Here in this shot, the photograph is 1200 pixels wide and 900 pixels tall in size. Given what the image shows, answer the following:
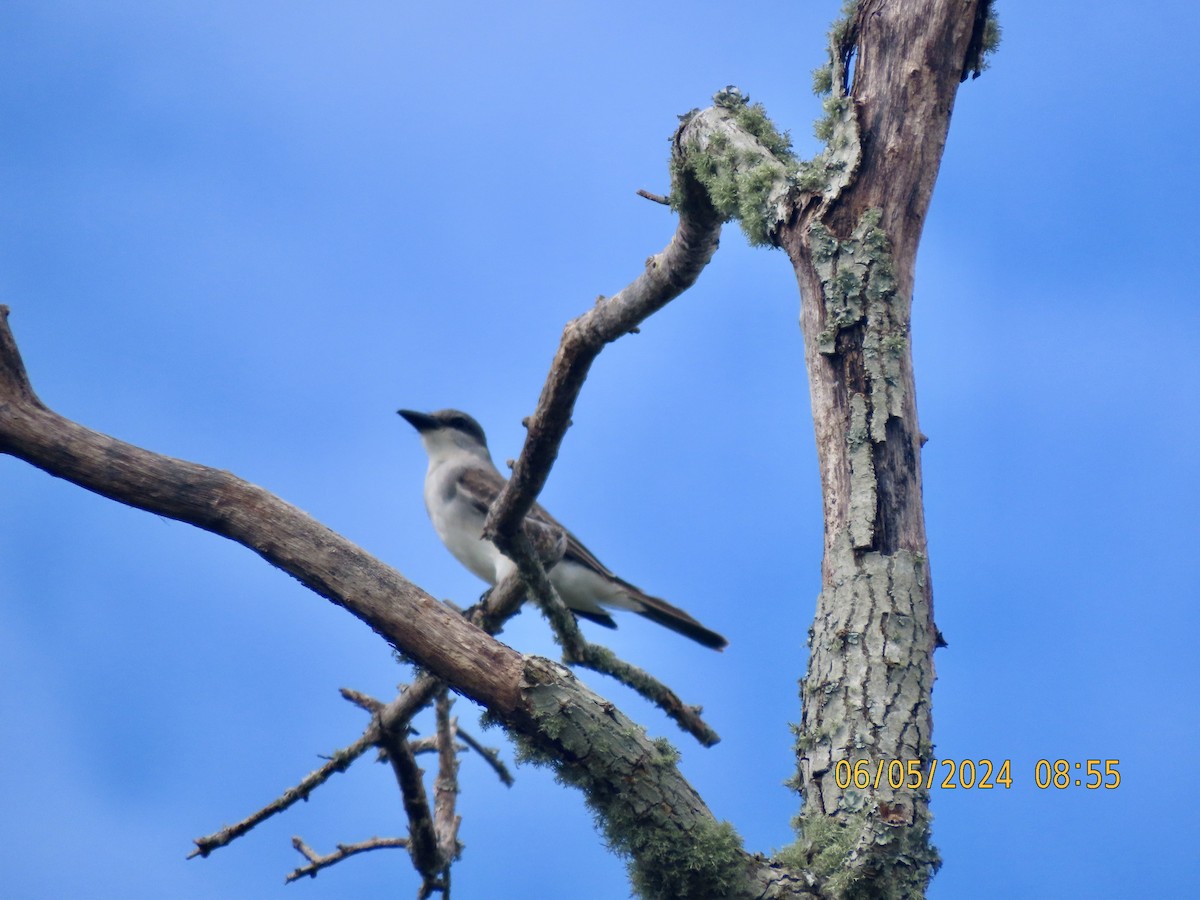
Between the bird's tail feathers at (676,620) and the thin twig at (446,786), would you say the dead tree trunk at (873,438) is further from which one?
the bird's tail feathers at (676,620)

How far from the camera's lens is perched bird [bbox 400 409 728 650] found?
6.16 metres

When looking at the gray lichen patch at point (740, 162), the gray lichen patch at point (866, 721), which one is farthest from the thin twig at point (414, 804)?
the gray lichen patch at point (740, 162)

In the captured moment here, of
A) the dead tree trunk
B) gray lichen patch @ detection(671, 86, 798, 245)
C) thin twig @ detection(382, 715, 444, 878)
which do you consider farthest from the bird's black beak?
the dead tree trunk

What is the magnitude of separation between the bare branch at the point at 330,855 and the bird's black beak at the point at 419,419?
9.43 feet

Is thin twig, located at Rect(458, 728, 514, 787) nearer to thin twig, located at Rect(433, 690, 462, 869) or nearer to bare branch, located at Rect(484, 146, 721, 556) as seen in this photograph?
thin twig, located at Rect(433, 690, 462, 869)

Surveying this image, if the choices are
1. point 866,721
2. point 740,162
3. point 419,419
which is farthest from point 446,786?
point 740,162

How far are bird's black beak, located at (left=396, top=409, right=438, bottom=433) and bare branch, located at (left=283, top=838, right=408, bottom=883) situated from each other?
287cm

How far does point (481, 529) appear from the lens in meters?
5.91

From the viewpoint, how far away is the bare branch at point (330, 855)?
15.4 ft

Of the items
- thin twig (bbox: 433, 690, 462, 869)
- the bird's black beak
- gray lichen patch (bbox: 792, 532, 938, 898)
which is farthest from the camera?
the bird's black beak

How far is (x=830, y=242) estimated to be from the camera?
295 centimetres

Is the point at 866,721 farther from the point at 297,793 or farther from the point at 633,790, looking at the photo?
the point at 297,793

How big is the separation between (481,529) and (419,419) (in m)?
1.37

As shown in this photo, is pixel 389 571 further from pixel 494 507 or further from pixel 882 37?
pixel 882 37
